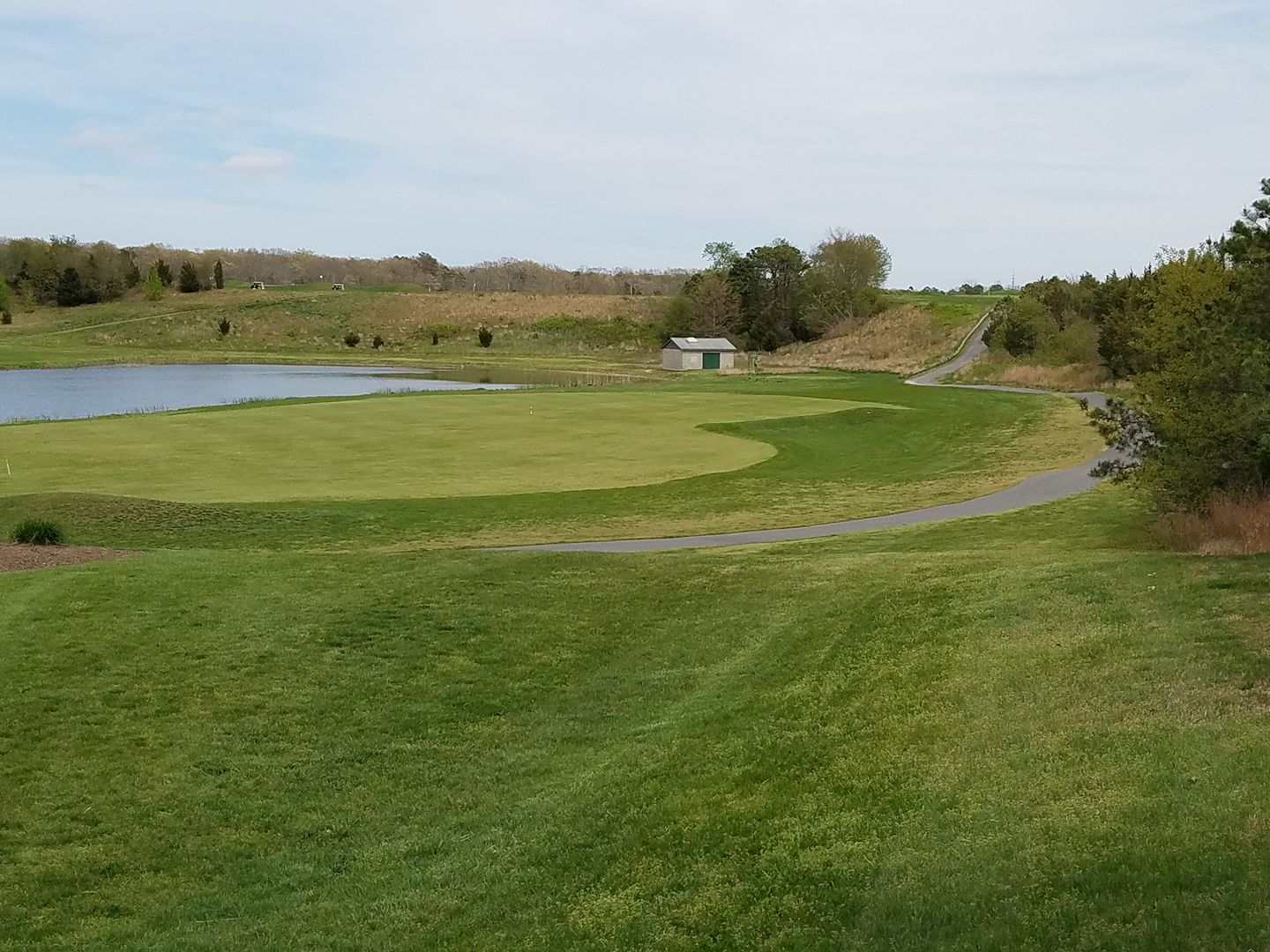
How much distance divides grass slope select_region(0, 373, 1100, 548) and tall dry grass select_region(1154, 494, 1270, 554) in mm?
8761

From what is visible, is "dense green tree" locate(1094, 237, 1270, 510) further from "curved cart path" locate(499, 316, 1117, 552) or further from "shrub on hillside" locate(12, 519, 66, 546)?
"shrub on hillside" locate(12, 519, 66, 546)

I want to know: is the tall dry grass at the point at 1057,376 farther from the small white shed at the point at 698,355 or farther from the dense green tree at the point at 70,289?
the dense green tree at the point at 70,289

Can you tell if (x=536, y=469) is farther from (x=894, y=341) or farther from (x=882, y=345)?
(x=894, y=341)

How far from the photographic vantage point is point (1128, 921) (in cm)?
511

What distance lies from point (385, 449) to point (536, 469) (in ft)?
21.0

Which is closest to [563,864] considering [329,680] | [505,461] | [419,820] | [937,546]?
[419,820]

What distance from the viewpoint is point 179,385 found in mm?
A: 66938

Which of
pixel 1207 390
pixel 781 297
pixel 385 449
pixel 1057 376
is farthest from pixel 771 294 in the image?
pixel 1207 390

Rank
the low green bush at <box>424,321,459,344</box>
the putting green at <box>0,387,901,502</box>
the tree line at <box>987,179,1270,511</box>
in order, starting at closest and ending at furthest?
the tree line at <box>987,179,1270,511</box> < the putting green at <box>0,387,901,502</box> < the low green bush at <box>424,321,459,344</box>

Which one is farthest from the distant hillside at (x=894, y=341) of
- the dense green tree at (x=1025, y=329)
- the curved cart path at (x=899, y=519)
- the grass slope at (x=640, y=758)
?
the grass slope at (x=640, y=758)

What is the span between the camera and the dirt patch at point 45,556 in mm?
16297

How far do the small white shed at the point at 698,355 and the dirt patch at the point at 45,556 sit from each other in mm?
73183

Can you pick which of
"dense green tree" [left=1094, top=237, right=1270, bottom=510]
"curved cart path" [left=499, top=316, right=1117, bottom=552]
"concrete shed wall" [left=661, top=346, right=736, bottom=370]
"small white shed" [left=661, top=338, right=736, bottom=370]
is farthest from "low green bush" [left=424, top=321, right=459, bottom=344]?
"dense green tree" [left=1094, top=237, right=1270, bottom=510]

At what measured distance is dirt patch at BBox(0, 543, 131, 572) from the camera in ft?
53.5
